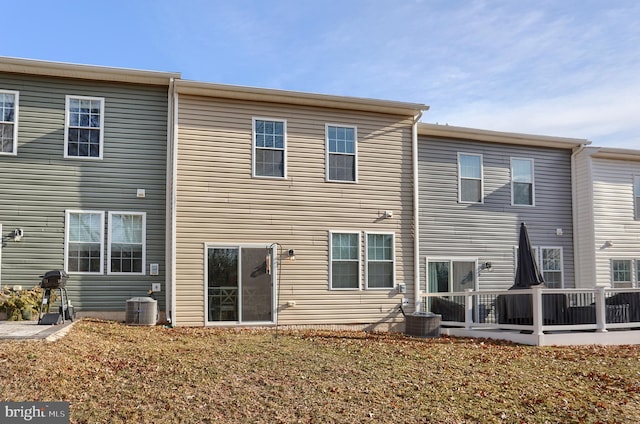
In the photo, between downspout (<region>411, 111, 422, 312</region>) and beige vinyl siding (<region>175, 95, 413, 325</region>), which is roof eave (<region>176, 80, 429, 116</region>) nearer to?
beige vinyl siding (<region>175, 95, 413, 325</region>)

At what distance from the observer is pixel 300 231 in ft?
42.6

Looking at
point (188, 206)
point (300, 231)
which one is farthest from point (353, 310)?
point (188, 206)

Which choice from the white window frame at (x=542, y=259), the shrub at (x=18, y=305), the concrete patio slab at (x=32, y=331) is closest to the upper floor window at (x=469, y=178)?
the white window frame at (x=542, y=259)

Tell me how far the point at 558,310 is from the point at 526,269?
46.2 inches

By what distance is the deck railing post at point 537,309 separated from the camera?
1099 centimetres

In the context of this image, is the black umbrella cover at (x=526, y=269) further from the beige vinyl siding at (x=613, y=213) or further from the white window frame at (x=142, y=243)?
the white window frame at (x=142, y=243)

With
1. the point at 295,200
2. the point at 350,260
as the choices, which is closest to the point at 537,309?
the point at 350,260

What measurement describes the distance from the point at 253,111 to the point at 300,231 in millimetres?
3032

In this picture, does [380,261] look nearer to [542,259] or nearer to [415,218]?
[415,218]

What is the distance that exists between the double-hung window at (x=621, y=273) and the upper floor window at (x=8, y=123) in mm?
16729

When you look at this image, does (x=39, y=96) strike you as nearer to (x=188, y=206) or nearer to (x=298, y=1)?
(x=188, y=206)

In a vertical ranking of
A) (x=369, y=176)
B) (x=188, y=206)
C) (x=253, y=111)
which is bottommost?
(x=188, y=206)

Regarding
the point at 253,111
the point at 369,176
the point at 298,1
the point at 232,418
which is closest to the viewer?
the point at 232,418

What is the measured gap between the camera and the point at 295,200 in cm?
1302
